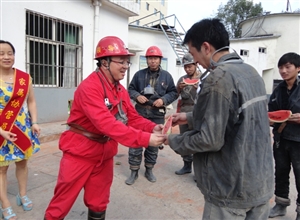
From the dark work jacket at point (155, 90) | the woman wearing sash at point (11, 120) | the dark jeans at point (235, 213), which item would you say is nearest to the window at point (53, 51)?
the dark work jacket at point (155, 90)

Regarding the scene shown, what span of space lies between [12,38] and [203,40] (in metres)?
5.64

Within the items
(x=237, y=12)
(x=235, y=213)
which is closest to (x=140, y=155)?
(x=235, y=213)

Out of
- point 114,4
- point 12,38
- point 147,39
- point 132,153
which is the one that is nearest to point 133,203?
point 132,153

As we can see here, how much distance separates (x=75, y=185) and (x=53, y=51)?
5.77 meters

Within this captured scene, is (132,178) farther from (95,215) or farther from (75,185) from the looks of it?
(75,185)

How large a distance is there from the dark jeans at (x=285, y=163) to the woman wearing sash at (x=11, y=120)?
2856mm

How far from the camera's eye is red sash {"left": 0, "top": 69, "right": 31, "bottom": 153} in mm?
2818

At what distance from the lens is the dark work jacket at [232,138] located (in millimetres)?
1555

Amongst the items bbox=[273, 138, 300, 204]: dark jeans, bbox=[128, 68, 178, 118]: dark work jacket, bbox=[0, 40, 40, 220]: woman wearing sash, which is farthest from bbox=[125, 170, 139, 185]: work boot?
bbox=[273, 138, 300, 204]: dark jeans

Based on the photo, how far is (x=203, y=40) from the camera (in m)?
1.71

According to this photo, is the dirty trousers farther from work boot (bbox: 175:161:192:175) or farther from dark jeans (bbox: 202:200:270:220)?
work boot (bbox: 175:161:192:175)

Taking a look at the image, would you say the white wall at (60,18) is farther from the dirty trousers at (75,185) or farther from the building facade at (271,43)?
the building facade at (271,43)

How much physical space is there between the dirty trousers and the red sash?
0.88 m

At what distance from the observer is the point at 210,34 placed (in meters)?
1.69
